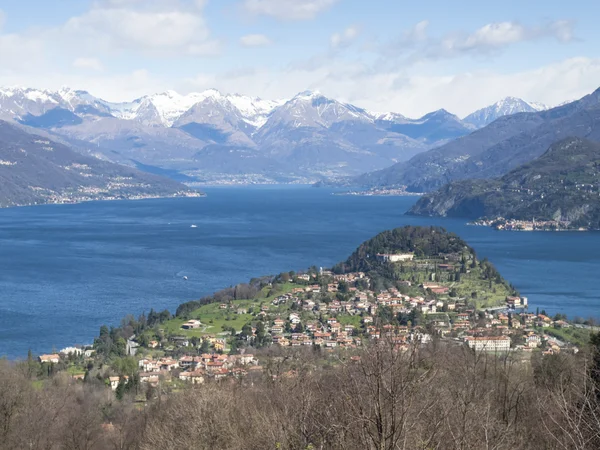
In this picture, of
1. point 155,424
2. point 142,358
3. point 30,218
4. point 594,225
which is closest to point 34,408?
point 155,424

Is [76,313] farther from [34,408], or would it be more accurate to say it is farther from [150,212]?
[150,212]

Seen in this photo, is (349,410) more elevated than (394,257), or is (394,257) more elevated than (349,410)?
(349,410)

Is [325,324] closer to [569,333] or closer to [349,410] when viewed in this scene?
[569,333]

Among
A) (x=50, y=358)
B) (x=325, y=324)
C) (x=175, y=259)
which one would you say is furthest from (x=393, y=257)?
(x=50, y=358)

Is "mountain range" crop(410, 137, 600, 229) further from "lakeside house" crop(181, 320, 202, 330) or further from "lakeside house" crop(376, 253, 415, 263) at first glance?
"lakeside house" crop(181, 320, 202, 330)

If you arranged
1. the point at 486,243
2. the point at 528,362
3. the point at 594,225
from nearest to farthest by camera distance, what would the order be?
the point at 528,362 → the point at 486,243 → the point at 594,225

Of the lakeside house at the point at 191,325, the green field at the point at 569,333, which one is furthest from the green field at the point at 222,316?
the green field at the point at 569,333

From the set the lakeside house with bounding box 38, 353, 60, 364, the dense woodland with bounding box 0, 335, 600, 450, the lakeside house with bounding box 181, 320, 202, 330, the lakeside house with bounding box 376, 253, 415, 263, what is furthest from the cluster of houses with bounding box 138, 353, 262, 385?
the lakeside house with bounding box 376, 253, 415, 263
